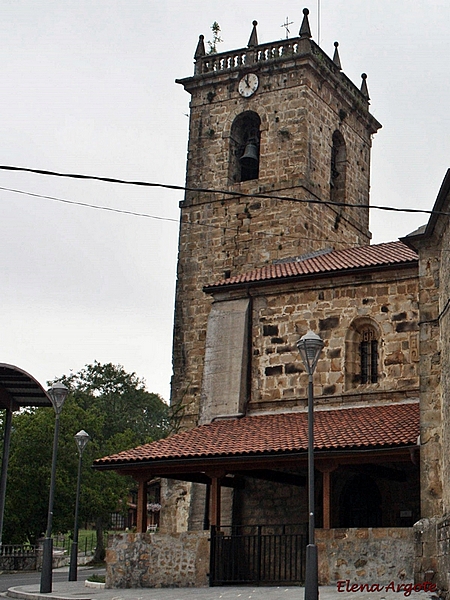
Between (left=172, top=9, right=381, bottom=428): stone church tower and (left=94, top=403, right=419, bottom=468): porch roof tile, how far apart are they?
5600 millimetres

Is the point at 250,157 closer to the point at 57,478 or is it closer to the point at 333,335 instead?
the point at 333,335

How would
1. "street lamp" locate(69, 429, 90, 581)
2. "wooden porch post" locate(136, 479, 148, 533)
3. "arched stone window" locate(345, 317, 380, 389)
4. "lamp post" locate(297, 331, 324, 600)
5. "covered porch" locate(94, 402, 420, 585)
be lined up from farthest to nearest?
"street lamp" locate(69, 429, 90, 581) < "arched stone window" locate(345, 317, 380, 389) < "wooden porch post" locate(136, 479, 148, 533) < "covered porch" locate(94, 402, 420, 585) < "lamp post" locate(297, 331, 324, 600)

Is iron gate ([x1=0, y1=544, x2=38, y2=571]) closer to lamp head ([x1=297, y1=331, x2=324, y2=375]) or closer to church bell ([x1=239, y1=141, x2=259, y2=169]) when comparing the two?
church bell ([x1=239, y1=141, x2=259, y2=169])

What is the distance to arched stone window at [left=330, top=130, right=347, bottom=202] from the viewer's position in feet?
102

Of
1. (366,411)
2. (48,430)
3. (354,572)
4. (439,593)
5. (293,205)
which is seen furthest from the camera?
(48,430)

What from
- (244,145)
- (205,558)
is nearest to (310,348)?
(205,558)

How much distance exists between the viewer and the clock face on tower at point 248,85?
100ft

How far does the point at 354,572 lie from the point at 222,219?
48.8ft

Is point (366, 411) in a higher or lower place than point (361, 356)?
lower

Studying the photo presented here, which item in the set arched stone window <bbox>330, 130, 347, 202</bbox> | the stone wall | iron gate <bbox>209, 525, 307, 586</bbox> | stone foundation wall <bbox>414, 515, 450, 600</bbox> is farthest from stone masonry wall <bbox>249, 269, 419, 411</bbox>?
arched stone window <bbox>330, 130, 347, 202</bbox>

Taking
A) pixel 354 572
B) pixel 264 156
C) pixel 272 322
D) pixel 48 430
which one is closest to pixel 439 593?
pixel 354 572

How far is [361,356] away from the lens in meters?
22.8

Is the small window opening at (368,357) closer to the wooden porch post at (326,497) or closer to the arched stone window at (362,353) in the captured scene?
the arched stone window at (362,353)

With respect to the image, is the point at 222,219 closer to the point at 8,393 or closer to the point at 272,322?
the point at 272,322
